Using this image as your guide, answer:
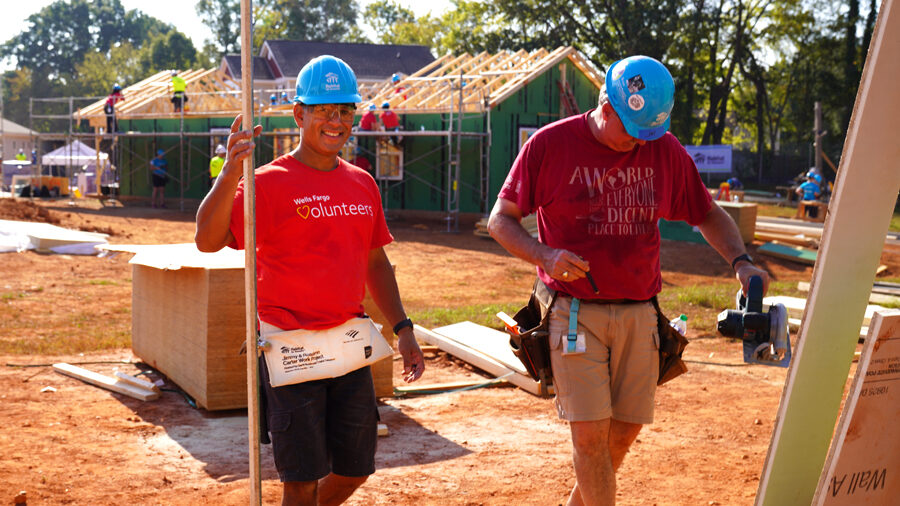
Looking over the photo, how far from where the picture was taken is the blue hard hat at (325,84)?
3.62 m

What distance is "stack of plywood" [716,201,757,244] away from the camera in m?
19.2

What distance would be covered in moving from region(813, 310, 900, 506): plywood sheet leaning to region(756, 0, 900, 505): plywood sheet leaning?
0.16 m

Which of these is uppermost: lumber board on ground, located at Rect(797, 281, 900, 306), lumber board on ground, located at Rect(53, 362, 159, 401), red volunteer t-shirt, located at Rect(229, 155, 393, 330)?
red volunteer t-shirt, located at Rect(229, 155, 393, 330)

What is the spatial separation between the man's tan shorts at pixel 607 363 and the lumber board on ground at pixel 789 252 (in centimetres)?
1512

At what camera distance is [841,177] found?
3.20m

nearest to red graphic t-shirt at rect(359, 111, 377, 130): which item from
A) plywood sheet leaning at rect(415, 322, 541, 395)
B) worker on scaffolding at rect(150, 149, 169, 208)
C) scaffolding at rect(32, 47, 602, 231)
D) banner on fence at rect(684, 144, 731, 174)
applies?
scaffolding at rect(32, 47, 602, 231)

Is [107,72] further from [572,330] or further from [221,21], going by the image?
[572,330]

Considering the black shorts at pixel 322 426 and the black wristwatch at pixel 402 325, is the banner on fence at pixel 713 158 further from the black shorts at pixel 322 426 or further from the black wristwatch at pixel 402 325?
the black shorts at pixel 322 426

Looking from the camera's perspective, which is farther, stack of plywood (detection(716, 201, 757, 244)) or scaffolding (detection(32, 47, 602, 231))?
scaffolding (detection(32, 47, 602, 231))

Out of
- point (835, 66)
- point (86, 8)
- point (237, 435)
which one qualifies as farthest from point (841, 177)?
point (86, 8)

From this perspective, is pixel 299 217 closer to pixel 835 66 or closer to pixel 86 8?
pixel 835 66

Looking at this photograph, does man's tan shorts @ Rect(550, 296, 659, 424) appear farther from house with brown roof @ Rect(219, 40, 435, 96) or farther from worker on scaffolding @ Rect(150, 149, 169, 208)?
Result: house with brown roof @ Rect(219, 40, 435, 96)

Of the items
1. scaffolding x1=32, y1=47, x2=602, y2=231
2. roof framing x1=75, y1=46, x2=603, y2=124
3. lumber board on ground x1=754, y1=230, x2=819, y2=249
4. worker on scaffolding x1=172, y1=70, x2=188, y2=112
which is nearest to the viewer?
lumber board on ground x1=754, y1=230, x2=819, y2=249

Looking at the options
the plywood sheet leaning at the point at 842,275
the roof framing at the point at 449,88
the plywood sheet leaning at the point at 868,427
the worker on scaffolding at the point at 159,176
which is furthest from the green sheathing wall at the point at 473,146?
the plywood sheet leaning at the point at 868,427
